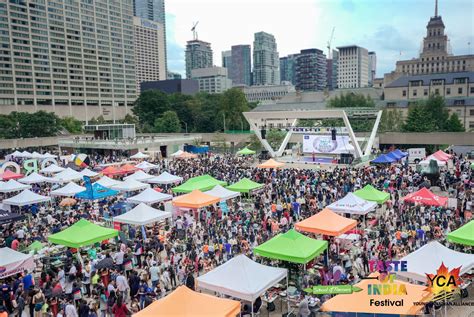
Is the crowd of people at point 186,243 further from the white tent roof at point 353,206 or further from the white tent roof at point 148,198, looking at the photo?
the white tent roof at point 148,198

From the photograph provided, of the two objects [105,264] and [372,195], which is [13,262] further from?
[372,195]

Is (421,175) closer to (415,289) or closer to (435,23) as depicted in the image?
(415,289)

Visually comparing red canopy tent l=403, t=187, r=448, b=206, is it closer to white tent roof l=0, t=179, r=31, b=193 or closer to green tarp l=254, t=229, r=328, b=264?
green tarp l=254, t=229, r=328, b=264

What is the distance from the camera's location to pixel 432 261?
10.3 m

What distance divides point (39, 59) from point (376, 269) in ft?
384

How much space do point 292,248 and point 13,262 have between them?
857cm

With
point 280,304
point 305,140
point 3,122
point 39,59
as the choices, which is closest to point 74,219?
point 280,304

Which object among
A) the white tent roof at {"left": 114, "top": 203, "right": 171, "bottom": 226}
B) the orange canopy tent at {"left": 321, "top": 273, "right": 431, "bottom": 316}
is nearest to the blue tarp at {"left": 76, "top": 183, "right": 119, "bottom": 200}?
the white tent roof at {"left": 114, "top": 203, "right": 171, "bottom": 226}

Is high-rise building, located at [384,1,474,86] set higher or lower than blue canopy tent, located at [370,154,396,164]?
higher

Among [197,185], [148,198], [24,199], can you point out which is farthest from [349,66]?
[24,199]

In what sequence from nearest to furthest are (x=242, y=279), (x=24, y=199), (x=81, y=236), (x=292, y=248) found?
(x=242, y=279), (x=292, y=248), (x=81, y=236), (x=24, y=199)

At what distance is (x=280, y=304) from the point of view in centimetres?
1091

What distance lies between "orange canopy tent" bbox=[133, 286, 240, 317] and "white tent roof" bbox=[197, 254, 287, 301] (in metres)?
0.76

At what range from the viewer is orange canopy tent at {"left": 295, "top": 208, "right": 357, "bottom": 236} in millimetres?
13641
